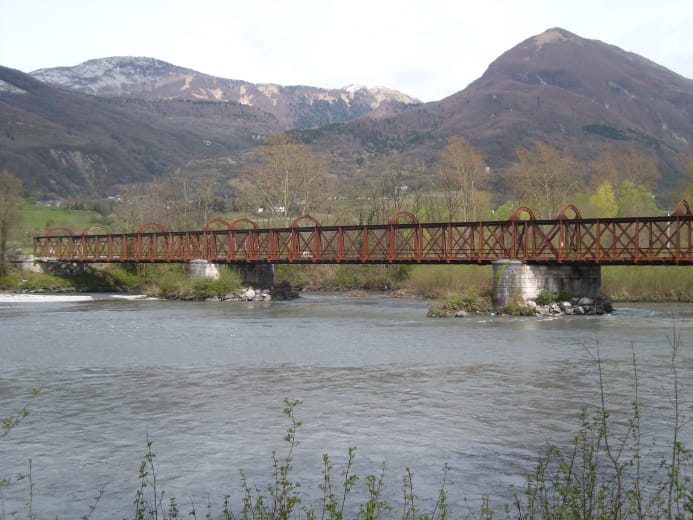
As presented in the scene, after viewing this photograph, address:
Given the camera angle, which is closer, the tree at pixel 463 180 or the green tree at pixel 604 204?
the green tree at pixel 604 204

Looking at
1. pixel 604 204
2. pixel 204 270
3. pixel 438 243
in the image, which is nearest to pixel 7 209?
pixel 204 270

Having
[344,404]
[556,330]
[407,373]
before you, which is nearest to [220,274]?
[556,330]

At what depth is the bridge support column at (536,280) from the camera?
42094 millimetres

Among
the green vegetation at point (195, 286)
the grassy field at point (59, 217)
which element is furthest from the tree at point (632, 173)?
the grassy field at point (59, 217)

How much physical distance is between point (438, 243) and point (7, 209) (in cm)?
4020

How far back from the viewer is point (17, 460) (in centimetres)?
1327

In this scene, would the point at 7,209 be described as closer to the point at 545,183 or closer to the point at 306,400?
the point at 545,183

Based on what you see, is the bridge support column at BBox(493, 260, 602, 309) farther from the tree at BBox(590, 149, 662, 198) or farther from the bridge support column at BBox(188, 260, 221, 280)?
the tree at BBox(590, 149, 662, 198)

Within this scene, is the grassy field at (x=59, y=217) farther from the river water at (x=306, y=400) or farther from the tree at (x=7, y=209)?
the river water at (x=306, y=400)

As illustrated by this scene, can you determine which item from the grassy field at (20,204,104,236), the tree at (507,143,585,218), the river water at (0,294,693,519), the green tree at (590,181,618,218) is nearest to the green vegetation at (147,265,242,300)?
the river water at (0,294,693,519)

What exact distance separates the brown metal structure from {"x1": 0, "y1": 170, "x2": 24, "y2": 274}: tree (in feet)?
15.4

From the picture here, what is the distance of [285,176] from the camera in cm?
7300

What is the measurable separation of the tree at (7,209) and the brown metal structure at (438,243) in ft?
15.4

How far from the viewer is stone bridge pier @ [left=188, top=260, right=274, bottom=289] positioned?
192ft
